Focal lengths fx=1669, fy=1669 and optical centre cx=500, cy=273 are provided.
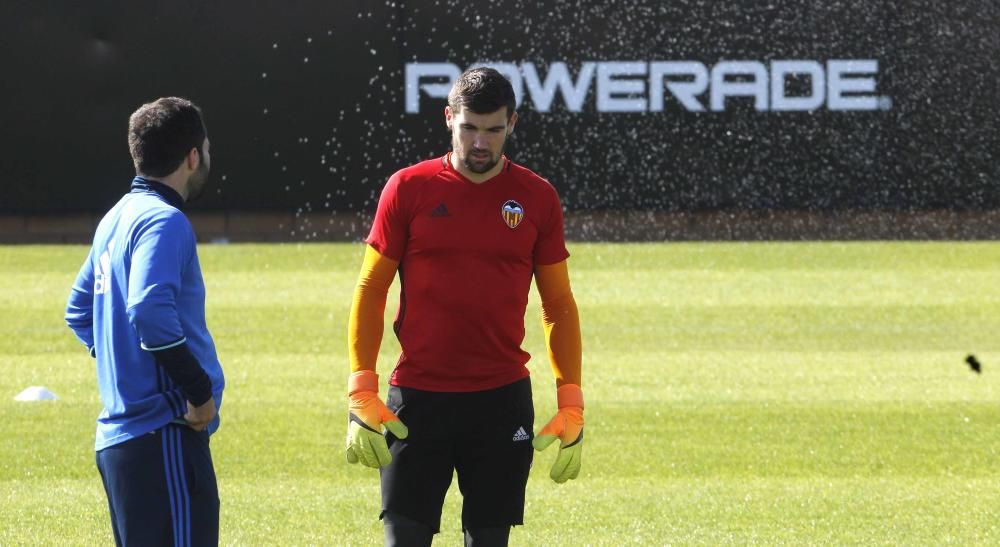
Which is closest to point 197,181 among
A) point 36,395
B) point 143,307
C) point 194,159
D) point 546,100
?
point 194,159

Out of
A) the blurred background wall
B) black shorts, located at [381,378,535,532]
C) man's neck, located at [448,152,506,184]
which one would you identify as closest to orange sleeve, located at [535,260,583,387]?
black shorts, located at [381,378,535,532]

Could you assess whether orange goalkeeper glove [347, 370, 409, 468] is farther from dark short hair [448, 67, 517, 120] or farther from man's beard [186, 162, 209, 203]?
dark short hair [448, 67, 517, 120]

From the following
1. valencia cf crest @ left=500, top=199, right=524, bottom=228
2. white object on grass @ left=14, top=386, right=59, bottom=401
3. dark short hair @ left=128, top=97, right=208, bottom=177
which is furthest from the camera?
white object on grass @ left=14, top=386, right=59, bottom=401

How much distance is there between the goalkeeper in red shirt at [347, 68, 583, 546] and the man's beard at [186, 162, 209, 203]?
0.47 meters

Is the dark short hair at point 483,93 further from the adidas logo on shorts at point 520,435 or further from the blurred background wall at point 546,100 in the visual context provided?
the blurred background wall at point 546,100

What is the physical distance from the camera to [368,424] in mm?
4527

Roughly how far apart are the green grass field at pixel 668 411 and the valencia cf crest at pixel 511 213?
7.14ft

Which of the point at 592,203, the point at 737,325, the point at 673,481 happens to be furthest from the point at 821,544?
the point at 592,203

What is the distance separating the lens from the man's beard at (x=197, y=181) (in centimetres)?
439

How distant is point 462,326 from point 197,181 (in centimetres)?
82

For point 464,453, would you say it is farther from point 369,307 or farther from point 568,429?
point 369,307

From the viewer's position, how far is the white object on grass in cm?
954

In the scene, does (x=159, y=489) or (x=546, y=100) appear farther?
(x=546, y=100)

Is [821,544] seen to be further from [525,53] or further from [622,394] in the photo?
[525,53]
